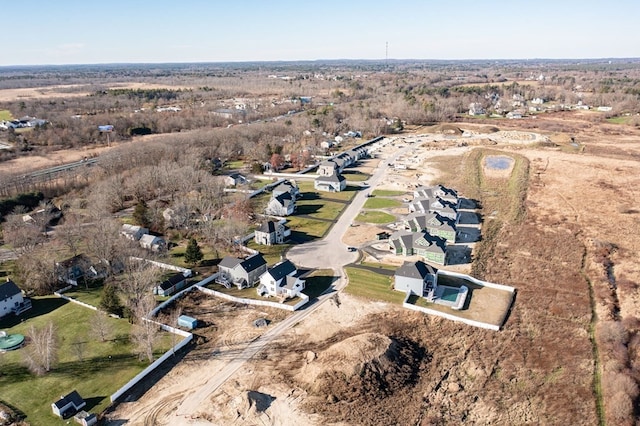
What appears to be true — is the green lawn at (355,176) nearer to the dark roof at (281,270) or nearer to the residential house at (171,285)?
the dark roof at (281,270)

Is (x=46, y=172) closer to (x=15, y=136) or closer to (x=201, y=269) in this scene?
(x=15, y=136)

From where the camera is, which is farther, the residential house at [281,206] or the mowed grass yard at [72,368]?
the residential house at [281,206]

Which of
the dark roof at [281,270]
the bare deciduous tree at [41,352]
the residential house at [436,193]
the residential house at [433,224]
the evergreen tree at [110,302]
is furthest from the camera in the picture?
the residential house at [436,193]

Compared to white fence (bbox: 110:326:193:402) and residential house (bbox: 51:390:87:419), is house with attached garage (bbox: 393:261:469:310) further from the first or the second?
residential house (bbox: 51:390:87:419)

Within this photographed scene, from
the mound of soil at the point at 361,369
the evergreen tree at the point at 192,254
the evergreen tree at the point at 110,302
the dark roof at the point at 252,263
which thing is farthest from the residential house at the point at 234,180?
the mound of soil at the point at 361,369

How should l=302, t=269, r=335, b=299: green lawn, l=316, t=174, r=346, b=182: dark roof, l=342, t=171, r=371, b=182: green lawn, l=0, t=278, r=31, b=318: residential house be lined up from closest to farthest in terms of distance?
l=0, t=278, r=31, b=318: residential house < l=302, t=269, r=335, b=299: green lawn < l=316, t=174, r=346, b=182: dark roof < l=342, t=171, r=371, b=182: green lawn

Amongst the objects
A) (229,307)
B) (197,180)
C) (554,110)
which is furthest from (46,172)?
(554,110)

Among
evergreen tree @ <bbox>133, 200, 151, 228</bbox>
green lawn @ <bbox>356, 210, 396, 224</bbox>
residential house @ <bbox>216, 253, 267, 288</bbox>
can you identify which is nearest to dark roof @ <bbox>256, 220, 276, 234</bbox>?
residential house @ <bbox>216, 253, 267, 288</bbox>
